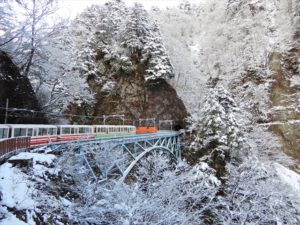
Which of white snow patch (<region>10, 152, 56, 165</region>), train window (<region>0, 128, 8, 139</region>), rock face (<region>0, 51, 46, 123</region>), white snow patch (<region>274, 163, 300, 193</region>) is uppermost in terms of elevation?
rock face (<region>0, 51, 46, 123</region>)

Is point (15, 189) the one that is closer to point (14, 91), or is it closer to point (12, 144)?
point (12, 144)

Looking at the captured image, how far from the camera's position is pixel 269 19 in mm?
44625

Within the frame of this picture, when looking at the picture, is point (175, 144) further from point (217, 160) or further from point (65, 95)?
point (65, 95)

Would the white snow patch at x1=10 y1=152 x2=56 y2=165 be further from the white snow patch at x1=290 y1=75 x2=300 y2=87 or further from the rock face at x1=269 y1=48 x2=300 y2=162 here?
the white snow patch at x1=290 y1=75 x2=300 y2=87

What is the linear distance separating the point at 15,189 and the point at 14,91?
12.4 meters

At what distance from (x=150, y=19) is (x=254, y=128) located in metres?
20.6

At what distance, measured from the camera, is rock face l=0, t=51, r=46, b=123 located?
1630 cm

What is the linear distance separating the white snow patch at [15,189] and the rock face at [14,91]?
32.2 feet

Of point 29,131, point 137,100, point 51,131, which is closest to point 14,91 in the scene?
point 51,131

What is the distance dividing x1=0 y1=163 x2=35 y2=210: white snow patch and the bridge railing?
4.02 ft

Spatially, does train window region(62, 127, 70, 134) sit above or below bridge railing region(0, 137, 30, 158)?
above

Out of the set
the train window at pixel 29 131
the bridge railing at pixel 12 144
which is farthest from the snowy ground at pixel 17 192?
the train window at pixel 29 131

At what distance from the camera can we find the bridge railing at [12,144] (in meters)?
8.08

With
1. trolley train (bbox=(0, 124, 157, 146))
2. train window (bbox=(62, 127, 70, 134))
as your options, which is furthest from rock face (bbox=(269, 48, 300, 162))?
train window (bbox=(62, 127, 70, 134))
